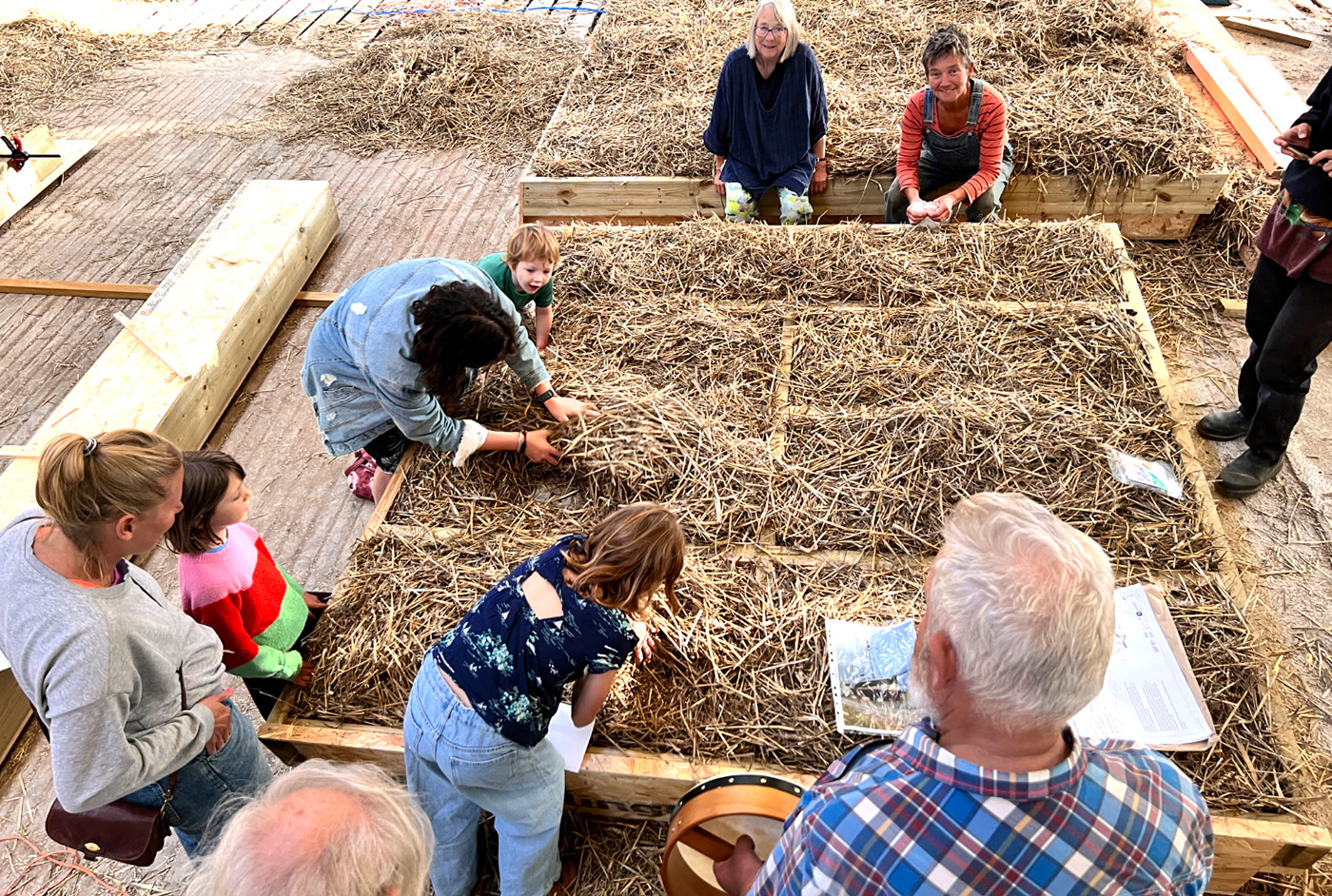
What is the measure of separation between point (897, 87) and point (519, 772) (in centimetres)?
508

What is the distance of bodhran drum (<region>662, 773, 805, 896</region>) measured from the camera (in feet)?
6.47

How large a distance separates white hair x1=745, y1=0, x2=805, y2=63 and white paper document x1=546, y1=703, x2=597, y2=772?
11.2 ft

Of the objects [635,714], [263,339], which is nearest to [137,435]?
[635,714]

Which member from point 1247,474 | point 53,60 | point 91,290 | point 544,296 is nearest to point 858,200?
point 544,296

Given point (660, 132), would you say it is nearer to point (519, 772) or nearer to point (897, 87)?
point (897, 87)

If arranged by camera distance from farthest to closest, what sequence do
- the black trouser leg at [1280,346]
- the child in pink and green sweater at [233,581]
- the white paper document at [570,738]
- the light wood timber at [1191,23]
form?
the light wood timber at [1191,23]
the black trouser leg at [1280,346]
the white paper document at [570,738]
the child in pink and green sweater at [233,581]

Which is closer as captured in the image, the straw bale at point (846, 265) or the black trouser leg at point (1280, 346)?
the black trouser leg at point (1280, 346)

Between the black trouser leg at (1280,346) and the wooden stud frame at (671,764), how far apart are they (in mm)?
554

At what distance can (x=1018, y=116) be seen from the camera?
489 centimetres

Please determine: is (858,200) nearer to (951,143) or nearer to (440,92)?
(951,143)

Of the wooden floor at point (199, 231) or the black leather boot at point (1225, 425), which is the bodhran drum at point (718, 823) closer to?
the wooden floor at point (199, 231)

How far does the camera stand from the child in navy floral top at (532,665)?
6.20ft

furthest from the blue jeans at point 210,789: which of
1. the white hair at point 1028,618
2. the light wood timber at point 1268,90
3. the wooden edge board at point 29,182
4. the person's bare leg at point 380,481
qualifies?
the light wood timber at point 1268,90

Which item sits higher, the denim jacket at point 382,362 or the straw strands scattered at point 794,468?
the denim jacket at point 382,362
